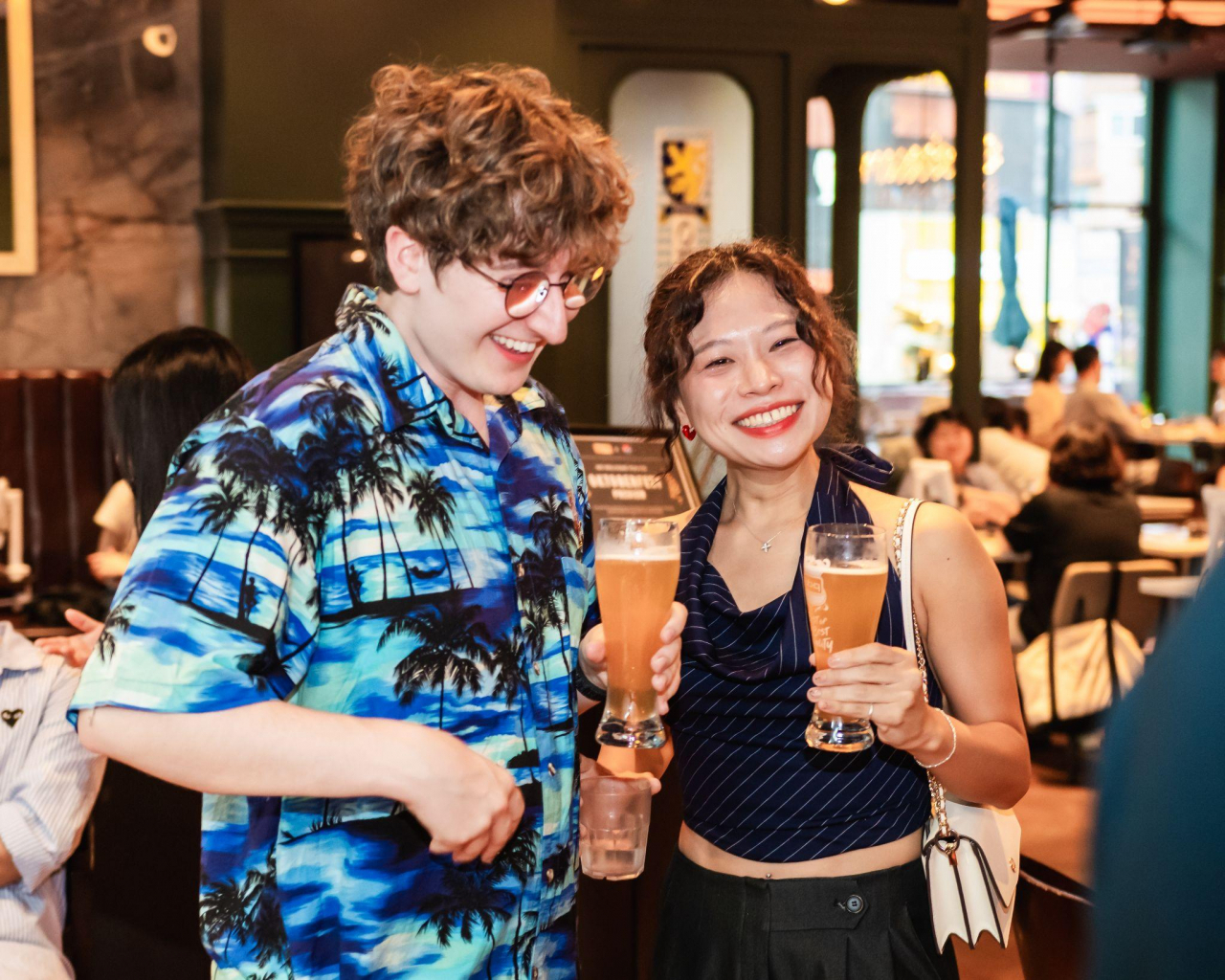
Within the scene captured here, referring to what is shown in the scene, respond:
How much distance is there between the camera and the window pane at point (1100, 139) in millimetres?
13328

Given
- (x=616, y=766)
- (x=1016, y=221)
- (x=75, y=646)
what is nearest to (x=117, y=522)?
(x=75, y=646)

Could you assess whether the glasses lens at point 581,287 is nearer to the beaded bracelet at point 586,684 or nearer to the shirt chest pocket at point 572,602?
the shirt chest pocket at point 572,602

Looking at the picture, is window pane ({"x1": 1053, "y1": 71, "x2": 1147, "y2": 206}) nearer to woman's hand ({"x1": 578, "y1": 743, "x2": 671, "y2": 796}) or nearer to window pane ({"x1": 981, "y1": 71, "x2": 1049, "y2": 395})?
window pane ({"x1": 981, "y1": 71, "x2": 1049, "y2": 395})

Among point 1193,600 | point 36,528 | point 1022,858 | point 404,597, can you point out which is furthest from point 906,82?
point 1193,600

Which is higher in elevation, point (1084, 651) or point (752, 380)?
point (752, 380)

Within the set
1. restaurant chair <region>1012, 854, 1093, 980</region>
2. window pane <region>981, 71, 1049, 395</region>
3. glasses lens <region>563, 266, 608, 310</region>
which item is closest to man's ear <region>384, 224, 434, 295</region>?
glasses lens <region>563, 266, 608, 310</region>

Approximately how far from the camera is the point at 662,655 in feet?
4.52

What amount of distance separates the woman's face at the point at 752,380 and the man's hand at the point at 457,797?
2.28 feet

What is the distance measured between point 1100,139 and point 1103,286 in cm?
156

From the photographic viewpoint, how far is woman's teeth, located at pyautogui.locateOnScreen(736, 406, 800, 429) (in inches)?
64.5

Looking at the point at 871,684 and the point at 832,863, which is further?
the point at 832,863

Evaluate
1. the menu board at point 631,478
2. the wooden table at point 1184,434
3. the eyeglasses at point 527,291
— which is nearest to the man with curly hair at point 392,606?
the eyeglasses at point 527,291

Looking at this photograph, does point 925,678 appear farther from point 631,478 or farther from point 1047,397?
point 1047,397

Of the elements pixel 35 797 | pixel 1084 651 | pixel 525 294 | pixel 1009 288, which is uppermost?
pixel 1009 288
